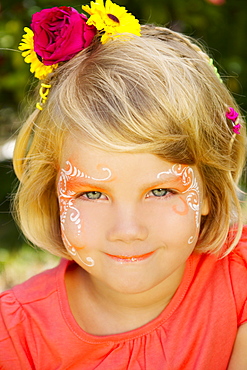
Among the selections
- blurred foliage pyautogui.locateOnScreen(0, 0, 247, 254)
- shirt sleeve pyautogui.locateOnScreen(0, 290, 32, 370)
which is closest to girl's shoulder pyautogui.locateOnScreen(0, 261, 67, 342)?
shirt sleeve pyautogui.locateOnScreen(0, 290, 32, 370)

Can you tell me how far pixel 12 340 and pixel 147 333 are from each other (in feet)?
1.67

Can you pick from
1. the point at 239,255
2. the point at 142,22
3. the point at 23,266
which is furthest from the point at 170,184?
the point at 23,266

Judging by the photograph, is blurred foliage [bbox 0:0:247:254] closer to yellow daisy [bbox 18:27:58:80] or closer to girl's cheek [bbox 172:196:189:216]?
yellow daisy [bbox 18:27:58:80]

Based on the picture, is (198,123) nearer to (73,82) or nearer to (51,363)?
(73,82)

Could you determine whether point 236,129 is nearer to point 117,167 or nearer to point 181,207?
point 181,207

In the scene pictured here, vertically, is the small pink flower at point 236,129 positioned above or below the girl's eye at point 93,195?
above

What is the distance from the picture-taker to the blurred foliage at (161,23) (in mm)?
3520

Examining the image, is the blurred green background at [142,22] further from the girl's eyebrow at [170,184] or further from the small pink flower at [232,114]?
the girl's eyebrow at [170,184]

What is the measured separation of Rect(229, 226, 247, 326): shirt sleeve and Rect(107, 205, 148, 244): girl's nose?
55cm

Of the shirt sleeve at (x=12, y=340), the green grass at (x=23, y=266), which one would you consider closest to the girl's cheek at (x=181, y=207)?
the shirt sleeve at (x=12, y=340)

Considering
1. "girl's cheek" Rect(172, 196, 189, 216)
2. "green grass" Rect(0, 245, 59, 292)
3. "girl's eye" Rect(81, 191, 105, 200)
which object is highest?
"girl's cheek" Rect(172, 196, 189, 216)

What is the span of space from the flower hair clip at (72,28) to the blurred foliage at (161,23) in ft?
3.73

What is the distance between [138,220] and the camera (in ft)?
6.75

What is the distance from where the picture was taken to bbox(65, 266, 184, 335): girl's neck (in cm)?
241
